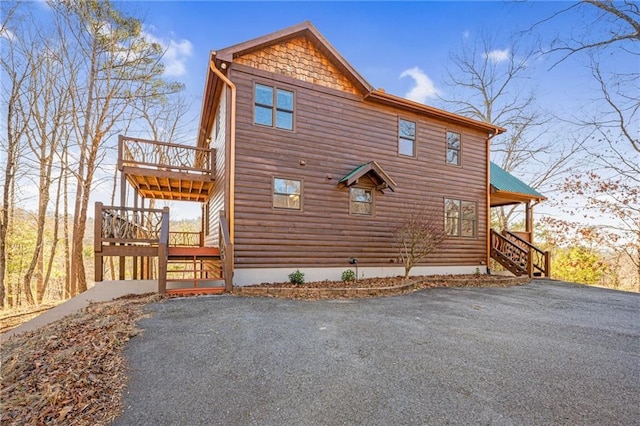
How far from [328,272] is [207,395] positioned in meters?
6.45

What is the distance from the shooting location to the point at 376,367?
128 inches

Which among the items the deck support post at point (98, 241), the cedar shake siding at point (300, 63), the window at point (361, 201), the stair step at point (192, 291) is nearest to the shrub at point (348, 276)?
the window at point (361, 201)

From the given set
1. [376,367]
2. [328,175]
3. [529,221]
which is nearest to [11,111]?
[328,175]

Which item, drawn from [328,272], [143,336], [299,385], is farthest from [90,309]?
[328,272]

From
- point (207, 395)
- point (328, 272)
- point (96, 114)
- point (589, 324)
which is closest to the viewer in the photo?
point (207, 395)

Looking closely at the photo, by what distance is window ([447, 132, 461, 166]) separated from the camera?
1161cm

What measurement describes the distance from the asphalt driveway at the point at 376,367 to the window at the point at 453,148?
282 inches

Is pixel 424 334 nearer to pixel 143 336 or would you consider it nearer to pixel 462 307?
pixel 462 307

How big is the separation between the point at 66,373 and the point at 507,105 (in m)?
23.8

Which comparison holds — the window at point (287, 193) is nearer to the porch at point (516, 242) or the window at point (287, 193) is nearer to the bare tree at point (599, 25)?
the bare tree at point (599, 25)

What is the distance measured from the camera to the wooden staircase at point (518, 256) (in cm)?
1140

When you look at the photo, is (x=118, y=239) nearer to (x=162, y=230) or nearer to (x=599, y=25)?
(x=162, y=230)

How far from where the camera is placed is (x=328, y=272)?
357 inches

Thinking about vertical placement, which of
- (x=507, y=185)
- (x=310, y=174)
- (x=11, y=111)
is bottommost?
(x=310, y=174)
